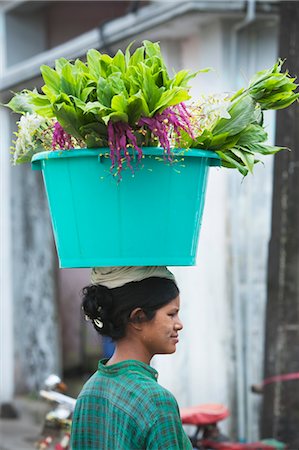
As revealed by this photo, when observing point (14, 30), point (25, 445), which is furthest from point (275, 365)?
point (14, 30)

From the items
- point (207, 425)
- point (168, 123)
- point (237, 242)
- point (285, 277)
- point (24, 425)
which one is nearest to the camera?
point (168, 123)

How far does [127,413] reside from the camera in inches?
103

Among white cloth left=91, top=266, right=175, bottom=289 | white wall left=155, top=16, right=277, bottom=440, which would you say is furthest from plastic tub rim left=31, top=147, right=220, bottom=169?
white wall left=155, top=16, right=277, bottom=440

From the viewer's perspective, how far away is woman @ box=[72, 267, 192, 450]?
8.81 feet

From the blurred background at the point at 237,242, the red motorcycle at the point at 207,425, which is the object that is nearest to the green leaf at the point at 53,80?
the red motorcycle at the point at 207,425

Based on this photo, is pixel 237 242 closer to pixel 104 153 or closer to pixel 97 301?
pixel 97 301

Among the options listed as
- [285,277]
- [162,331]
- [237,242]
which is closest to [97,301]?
[162,331]

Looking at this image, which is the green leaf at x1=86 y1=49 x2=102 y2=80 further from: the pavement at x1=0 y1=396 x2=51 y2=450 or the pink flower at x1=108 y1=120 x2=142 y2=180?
the pavement at x1=0 y1=396 x2=51 y2=450

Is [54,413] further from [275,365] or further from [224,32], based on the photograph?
[224,32]

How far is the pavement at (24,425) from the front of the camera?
28.0 feet

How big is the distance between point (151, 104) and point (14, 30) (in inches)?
287

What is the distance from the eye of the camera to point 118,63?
2695 mm

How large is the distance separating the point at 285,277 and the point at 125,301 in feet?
11.2

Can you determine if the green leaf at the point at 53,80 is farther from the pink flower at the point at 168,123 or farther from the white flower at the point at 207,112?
the white flower at the point at 207,112
